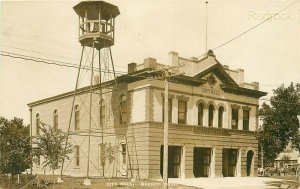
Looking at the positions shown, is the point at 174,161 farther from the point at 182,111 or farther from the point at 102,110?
the point at 102,110

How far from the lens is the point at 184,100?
30.3 metres

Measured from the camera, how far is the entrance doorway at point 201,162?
105 feet

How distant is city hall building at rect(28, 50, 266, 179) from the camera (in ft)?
92.8

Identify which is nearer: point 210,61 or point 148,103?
point 148,103

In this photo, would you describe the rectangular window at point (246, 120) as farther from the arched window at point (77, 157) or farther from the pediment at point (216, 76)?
the arched window at point (77, 157)

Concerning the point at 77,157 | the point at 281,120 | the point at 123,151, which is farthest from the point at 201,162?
the point at 77,157

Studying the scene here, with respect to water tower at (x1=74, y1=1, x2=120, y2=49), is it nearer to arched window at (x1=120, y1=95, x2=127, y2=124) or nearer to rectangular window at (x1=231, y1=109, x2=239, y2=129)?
arched window at (x1=120, y1=95, x2=127, y2=124)

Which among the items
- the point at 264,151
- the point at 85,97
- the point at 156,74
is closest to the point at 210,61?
the point at 156,74

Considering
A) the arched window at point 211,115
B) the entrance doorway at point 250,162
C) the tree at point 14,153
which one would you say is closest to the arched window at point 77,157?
the tree at point 14,153

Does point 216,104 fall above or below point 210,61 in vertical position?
below

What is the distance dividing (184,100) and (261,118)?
491 inches

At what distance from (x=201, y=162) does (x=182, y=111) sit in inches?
187

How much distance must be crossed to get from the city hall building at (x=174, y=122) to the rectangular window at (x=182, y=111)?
2.9 inches

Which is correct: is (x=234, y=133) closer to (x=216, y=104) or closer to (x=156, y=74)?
(x=216, y=104)
